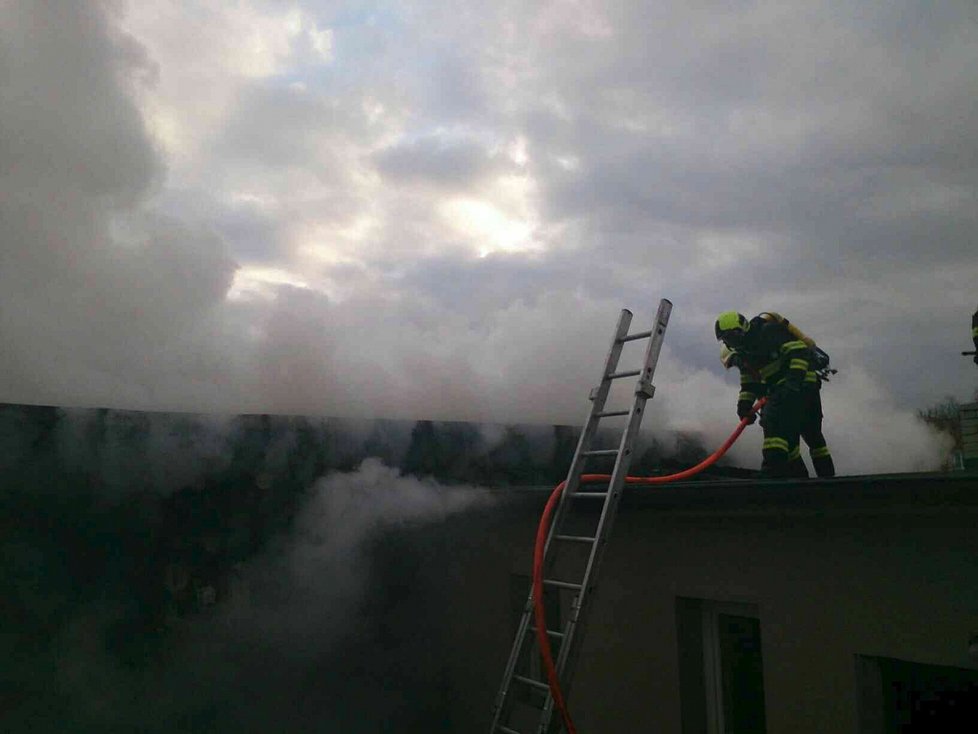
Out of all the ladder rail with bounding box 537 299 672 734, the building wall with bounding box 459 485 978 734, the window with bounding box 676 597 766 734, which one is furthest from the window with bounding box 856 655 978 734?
the ladder rail with bounding box 537 299 672 734

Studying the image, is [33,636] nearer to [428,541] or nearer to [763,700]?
[428,541]

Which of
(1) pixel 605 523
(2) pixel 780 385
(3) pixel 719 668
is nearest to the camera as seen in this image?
(1) pixel 605 523

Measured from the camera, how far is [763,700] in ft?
14.8

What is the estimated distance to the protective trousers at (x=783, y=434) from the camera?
18.6 ft

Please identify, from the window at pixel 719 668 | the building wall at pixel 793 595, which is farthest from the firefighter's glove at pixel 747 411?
the window at pixel 719 668

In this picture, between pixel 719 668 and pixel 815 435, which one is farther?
pixel 815 435

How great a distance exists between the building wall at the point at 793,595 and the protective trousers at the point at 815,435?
5.43 feet

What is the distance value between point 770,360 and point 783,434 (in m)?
0.64

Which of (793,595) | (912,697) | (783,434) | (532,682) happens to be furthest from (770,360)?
(532,682)

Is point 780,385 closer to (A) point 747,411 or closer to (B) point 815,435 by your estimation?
(A) point 747,411

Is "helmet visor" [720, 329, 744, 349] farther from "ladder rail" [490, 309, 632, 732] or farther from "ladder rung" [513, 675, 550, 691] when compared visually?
"ladder rung" [513, 675, 550, 691]

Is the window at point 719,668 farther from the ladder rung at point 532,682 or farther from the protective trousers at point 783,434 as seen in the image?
the ladder rung at point 532,682

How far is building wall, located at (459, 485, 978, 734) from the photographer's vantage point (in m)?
3.46

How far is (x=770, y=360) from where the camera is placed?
604 centimetres
